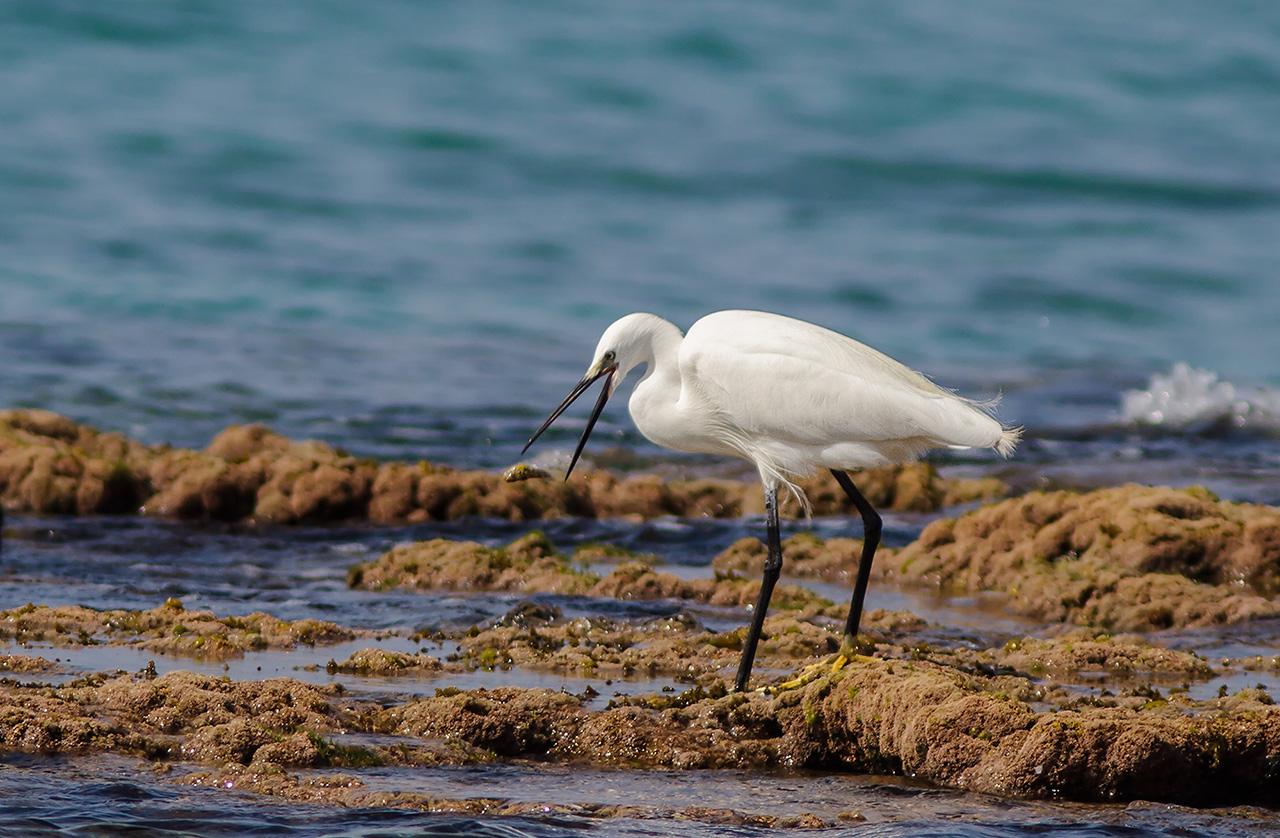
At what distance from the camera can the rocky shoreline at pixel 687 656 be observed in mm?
4066

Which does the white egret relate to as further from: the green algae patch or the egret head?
the green algae patch

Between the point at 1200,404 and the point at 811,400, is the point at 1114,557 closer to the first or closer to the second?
the point at 811,400

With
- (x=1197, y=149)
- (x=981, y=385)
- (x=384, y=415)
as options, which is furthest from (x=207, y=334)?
(x=1197, y=149)

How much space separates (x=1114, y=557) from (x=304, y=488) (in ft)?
15.9

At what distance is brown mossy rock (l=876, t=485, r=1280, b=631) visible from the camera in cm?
668

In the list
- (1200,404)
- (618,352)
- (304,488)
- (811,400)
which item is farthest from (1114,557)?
(1200,404)

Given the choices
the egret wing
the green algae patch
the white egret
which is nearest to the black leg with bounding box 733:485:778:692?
the white egret

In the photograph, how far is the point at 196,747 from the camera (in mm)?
4168

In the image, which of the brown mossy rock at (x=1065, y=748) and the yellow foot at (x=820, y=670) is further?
the yellow foot at (x=820, y=670)

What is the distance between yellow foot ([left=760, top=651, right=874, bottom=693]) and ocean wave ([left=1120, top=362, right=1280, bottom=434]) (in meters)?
9.72

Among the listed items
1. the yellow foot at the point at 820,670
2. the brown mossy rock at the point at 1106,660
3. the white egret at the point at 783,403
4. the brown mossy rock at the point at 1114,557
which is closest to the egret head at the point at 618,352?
the white egret at the point at 783,403

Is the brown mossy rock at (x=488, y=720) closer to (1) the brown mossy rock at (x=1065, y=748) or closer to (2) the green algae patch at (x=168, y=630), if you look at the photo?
(1) the brown mossy rock at (x=1065, y=748)

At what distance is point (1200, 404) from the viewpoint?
563 inches

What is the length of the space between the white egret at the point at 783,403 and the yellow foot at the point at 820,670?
0.29 m
